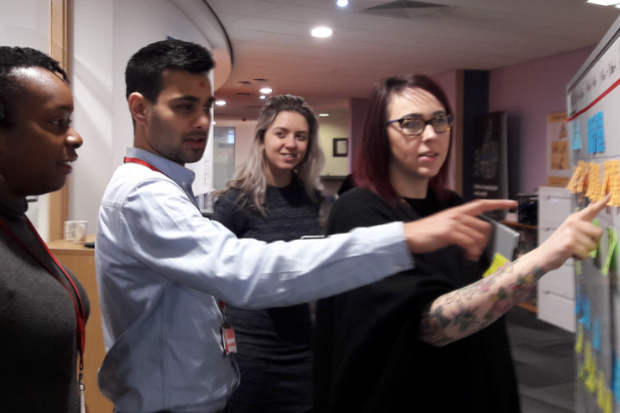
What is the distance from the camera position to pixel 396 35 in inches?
224

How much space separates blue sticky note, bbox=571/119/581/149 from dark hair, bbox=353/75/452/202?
51 centimetres

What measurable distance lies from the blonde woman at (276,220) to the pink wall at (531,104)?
212 inches

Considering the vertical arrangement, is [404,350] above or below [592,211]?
below

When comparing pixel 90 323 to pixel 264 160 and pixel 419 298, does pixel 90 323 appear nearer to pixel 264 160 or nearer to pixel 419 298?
pixel 264 160

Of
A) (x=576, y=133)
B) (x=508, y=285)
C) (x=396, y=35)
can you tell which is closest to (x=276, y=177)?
(x=576, y=133)

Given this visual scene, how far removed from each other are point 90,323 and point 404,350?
1917mm

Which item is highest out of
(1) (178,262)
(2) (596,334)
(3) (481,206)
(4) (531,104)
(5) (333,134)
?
(5) (333,134)

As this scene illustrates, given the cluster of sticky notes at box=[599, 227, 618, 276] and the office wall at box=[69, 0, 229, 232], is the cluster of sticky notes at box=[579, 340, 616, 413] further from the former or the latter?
the office wall at box=[69, 0, 229, 232]

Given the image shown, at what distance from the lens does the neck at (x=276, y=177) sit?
7.23ft

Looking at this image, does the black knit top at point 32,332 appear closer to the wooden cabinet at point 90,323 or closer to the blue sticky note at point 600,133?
the blue sticky note at point 600,133

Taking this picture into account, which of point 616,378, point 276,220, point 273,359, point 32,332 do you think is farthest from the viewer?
point 276,220

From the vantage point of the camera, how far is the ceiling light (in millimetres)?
5461

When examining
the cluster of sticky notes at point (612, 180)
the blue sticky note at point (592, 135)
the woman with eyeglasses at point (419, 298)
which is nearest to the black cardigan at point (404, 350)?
the woman with eyeglasses at point (419, 298)

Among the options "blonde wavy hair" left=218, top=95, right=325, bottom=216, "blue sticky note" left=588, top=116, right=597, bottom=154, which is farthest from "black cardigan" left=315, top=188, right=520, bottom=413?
"blonde wavy hair" left=218, top=95, right=325, bottom=216
